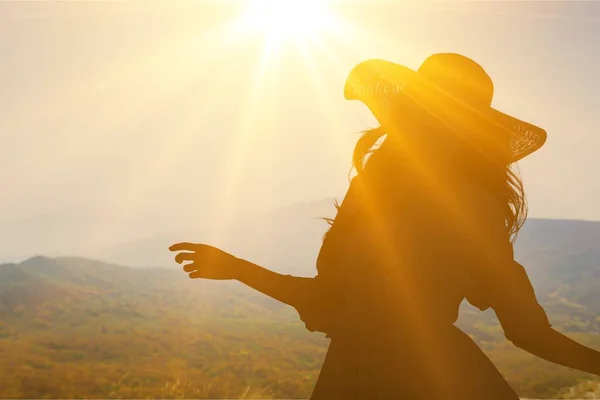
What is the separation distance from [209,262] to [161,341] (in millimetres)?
25554

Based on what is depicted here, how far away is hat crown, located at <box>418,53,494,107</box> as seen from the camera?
7.69ft

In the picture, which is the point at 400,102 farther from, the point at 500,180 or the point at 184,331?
the point at 184,331

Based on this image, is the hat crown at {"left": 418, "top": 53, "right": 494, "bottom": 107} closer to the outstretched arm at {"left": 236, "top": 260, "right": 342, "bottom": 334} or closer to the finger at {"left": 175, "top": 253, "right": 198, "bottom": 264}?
the outstretched arm at {"left": 236, "top": 260, "right": 342, "bottom": 334}

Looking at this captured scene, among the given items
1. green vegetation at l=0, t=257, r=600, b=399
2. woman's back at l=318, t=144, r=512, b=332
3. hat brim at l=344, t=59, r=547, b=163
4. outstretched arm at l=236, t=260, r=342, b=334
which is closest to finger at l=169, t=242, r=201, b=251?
outstretched arm at l=236, t=260, r=342, b=334

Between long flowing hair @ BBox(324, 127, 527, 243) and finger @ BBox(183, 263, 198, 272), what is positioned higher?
long flowing hair @ BBox(324, 127, 527, 243)

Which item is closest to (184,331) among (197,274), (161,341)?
(161,341)

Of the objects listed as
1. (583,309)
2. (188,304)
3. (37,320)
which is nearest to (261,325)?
(188,304)

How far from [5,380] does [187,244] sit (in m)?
17.6

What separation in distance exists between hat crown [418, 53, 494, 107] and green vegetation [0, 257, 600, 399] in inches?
275

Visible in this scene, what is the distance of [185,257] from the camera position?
8.03ft

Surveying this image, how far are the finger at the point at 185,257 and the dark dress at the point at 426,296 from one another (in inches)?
27.6

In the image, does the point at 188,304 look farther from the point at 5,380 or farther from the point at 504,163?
the point at 504,163

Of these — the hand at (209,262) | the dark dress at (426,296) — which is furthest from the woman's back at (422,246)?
the hand at (209,262)

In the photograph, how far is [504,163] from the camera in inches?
90.4
